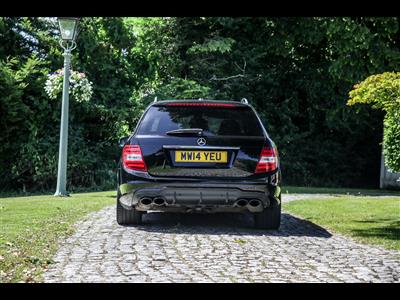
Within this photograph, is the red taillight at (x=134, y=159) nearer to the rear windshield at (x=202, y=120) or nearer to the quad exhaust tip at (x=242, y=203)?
the rear windshield at (x=202, y=120)

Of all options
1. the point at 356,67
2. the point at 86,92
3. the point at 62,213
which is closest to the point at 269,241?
the point at 62,213

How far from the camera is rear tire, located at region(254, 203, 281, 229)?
8.56 m

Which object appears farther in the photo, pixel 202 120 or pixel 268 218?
pixel 268 218

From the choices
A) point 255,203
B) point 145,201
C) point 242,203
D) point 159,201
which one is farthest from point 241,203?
point 145,201

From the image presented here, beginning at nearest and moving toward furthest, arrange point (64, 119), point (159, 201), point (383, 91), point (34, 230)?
1. point (159, 201)
2. point (34, 230)
3. point (383, 91)
4. point (64, 119)

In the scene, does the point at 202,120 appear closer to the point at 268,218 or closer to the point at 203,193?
the point at 203,193

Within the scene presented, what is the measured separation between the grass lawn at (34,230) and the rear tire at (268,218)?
238 centimetres

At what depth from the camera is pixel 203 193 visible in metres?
8.05

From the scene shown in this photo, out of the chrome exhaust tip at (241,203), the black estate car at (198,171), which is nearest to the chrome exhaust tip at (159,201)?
the black estate car at (198,171)

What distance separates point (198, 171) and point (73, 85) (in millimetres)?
9777

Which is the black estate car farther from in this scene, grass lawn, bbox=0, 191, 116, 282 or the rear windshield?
grass lawn, bbox=0, 191, 116, 282

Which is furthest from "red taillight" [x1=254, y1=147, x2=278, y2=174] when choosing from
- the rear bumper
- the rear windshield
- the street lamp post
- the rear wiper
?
the street lamp post

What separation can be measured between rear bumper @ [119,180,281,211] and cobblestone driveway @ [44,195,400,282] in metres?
0.37
